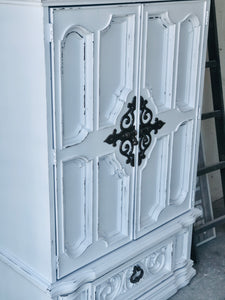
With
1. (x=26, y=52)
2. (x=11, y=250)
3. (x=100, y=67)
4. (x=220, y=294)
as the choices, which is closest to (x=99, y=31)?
(x=100, y=67)

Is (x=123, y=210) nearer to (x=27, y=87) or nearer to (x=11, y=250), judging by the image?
(x=11, y=250)

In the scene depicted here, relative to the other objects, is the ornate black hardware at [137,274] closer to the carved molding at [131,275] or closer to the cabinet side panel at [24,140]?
the carved molding at [131,275]

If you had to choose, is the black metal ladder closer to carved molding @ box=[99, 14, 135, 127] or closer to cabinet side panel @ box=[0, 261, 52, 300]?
carved molding @ box=[99, 14, 135, 127]

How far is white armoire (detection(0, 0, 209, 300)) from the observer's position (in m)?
1.50

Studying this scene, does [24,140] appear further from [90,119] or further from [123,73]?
[123,73]

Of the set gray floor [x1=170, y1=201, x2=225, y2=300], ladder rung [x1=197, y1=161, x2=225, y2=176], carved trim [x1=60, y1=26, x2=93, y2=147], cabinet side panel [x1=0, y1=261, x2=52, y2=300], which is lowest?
gray floor [x1=170, y1=201, x2=225, y2=300]

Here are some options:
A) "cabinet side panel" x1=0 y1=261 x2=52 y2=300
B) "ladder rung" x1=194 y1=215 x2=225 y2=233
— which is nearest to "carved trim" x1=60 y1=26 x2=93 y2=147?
"cabinet side panel" x1=0 y1=261 x2=52 y2=300

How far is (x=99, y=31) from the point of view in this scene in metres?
1.55

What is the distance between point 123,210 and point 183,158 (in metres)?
0.44

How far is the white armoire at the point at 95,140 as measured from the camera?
1500 millimetres

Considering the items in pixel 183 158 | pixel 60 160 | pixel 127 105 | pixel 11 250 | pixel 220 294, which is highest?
pixel 127 105

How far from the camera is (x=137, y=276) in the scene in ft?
6.90

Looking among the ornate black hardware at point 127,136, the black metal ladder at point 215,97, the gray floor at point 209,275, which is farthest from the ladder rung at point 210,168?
the ornate black hardware at point 127,136

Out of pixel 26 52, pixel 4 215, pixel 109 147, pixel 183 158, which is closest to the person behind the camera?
pixel 26 52
